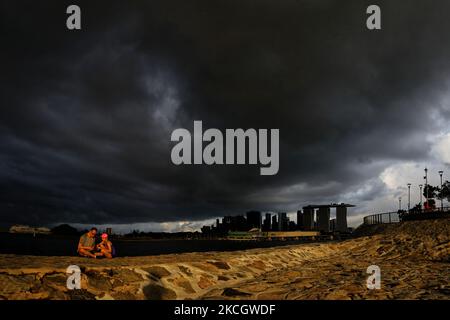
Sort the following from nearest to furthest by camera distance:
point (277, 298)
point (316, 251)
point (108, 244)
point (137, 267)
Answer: point (277, 298)
point (137, 267)
point (108, 244)
point (316, 251)

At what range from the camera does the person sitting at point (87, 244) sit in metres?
11.4

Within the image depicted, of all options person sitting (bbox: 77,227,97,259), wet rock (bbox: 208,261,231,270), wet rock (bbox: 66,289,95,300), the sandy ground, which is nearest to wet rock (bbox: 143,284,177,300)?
the sandy ground

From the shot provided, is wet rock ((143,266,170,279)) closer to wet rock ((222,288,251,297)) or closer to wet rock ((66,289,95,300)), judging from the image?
wet rock ((222,288,251,297))

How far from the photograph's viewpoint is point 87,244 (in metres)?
11.7

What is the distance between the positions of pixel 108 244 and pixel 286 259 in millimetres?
7518

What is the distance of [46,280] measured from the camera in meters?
6.25

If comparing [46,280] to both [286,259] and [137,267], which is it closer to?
[137,267]

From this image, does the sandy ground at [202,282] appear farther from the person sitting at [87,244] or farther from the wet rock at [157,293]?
the person sitting at [87,244]

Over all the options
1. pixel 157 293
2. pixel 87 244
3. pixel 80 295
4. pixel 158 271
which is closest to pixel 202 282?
pixel 158 271

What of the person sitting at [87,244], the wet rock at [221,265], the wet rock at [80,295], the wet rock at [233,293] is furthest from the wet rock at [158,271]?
the person sitting at [87,244]

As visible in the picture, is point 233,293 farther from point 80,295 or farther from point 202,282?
point 80,295

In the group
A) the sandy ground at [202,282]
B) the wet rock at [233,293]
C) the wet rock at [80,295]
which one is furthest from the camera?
the wet rock at [233,293]
